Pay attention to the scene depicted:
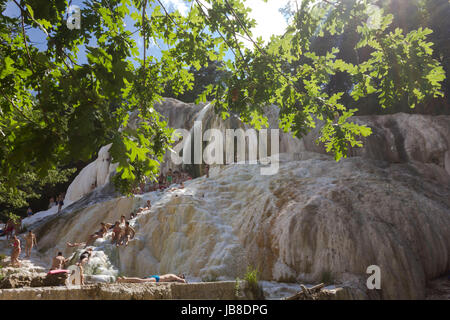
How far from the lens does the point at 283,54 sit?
156 inches

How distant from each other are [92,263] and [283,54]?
8.94 m

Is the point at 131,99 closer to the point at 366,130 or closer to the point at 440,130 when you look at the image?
the point at 366,130

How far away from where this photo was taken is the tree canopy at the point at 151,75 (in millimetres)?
2447

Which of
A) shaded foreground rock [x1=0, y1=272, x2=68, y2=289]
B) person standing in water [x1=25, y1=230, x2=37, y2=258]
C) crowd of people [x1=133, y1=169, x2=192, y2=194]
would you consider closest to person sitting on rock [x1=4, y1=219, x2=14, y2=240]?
person standing in water [x1=25, y1=230, x2=37, y2=258]

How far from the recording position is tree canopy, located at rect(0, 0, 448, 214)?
2.45m

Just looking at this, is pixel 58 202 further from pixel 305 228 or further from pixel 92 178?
pixel 305 228

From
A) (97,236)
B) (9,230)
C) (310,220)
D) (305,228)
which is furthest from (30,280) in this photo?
(9,230)

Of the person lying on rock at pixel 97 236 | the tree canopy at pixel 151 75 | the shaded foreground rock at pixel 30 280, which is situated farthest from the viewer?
the person lying on rock at pixel 97 236

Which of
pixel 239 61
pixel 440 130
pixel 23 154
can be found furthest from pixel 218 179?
pixel 23 154

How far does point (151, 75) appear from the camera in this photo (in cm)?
488

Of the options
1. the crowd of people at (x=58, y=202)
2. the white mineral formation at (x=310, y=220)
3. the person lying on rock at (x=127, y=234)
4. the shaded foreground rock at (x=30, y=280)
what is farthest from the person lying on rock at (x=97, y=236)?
the crowd of people at (x=58, y=202)

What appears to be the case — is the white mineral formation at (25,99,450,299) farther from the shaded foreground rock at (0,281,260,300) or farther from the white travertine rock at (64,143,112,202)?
the white travertine rock at (64,143,112,202)

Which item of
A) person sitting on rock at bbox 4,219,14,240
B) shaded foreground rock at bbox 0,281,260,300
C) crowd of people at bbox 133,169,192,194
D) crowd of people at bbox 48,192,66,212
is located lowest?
person sitting on rock at bbox 4,219,14,240

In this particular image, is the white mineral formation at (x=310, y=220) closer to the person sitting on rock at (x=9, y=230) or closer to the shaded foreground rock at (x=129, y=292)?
the person sitting on rock at (x=9, y=230)
